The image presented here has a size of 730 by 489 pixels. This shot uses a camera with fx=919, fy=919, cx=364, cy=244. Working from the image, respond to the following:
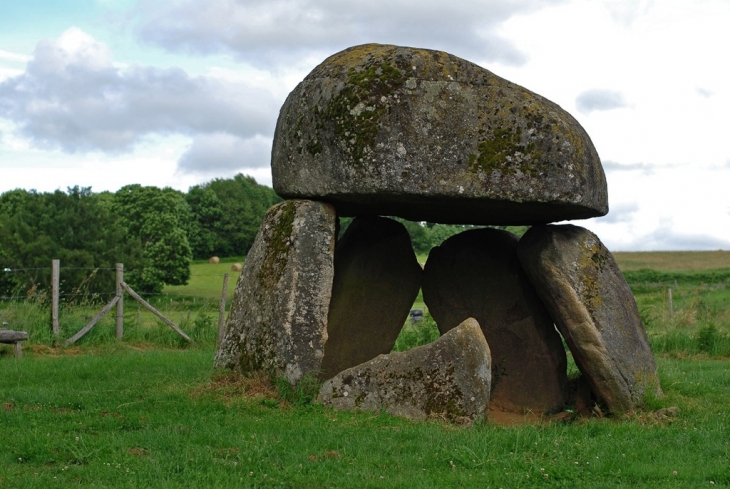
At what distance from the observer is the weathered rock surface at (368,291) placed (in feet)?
41.4

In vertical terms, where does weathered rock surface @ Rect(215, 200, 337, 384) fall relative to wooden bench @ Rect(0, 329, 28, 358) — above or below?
above

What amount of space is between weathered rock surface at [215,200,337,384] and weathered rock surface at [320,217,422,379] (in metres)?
2.09

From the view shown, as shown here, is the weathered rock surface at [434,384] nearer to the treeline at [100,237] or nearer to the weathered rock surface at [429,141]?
the weathered rock surface at [429,141]

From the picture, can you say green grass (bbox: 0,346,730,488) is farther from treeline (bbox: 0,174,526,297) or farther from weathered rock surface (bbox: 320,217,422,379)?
treeline (bbox: 0,174,526,297)

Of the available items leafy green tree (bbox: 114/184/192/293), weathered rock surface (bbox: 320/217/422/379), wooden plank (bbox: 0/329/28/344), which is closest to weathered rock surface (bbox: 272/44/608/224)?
weathered rock surface (bbox: 320/217/422/379)

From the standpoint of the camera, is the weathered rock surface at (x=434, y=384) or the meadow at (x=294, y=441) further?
the weathered rock surface at (x=434, y=384)

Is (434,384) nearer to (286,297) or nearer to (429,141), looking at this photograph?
(286,297)

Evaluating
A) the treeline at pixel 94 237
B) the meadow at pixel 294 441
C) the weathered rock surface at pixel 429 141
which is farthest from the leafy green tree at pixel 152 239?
the weathered rock surface at pixel 429 141

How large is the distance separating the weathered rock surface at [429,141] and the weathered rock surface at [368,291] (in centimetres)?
212

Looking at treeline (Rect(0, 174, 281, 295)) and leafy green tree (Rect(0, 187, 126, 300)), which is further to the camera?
treeline (Rect(0, 174, 281, 295))

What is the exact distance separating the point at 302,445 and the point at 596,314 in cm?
410

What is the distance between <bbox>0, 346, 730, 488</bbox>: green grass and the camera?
7.44 metres

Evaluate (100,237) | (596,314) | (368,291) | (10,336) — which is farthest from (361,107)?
(100,237)

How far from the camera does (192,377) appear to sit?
12.5m
